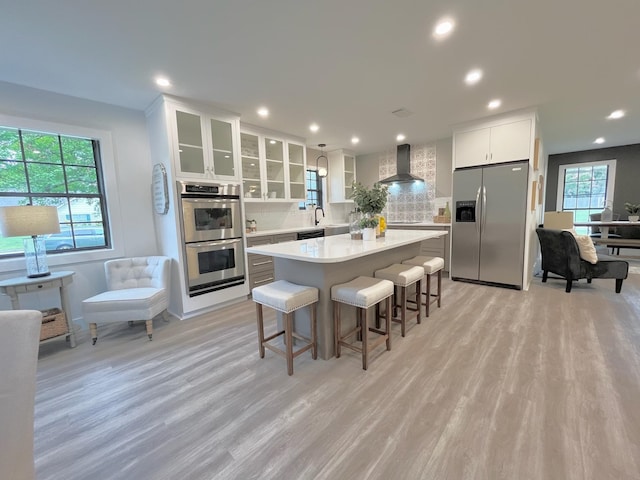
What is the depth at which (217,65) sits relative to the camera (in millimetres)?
2387

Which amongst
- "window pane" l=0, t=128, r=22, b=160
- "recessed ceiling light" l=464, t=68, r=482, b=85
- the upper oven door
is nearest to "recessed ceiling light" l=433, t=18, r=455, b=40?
"recessed ceiling light" l=464, t=68, r=482, b=85

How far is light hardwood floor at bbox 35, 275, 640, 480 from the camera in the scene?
4.35ft

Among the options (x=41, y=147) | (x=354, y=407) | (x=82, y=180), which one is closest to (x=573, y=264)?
(x=354, y=407)

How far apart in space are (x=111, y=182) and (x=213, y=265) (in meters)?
1.50

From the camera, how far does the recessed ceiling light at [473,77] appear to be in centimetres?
259

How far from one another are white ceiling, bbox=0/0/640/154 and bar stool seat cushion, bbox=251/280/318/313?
1904 mm

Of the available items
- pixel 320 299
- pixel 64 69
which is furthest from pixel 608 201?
pixel 64 69

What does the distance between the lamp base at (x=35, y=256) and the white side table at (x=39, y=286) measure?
0.07 metres

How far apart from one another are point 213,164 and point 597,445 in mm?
3916

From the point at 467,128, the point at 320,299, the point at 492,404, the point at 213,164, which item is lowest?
the point at 492,404

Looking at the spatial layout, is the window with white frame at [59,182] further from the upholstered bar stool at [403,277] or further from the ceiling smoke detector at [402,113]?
the ceiling smoke detector at [402,113]

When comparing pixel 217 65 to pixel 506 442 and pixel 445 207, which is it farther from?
pixel 445 207

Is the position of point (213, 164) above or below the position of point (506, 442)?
above

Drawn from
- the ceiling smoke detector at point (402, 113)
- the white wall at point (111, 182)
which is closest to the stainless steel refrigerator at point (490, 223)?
the ceiling smoke detector at point (402, 113)
